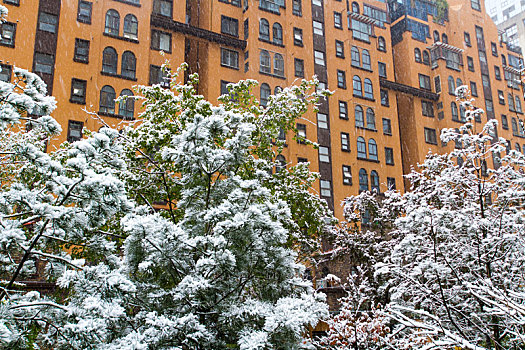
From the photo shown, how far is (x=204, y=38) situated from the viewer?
37938 millimetres

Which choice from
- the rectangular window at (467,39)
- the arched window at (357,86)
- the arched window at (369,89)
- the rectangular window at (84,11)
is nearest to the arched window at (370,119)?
the arched window at (369,89)

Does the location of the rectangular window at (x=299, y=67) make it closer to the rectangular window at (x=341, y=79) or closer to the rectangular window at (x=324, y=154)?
the rectangular window at (x=341, y=79)

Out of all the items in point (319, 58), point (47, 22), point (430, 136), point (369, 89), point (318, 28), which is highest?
point (318, 28)

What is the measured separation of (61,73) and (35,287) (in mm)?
16920

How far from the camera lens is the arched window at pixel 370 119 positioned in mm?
44188

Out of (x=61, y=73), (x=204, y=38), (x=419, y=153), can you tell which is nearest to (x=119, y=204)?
(x=61, y=73)

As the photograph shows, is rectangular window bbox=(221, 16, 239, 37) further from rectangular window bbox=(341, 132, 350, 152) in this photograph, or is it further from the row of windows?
rectangular window bbox=(341, 132, 350, 152)

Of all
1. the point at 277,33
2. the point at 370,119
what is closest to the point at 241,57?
the point at 277,33

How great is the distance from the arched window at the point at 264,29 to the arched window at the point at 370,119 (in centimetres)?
1165

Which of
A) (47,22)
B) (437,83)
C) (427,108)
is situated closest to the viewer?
(47,22)

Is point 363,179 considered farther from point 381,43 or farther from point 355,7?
point 355,7

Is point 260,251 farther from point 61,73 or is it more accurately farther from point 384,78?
point 384,78

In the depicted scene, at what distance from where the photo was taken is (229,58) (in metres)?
38.3

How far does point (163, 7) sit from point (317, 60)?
45.5ft
